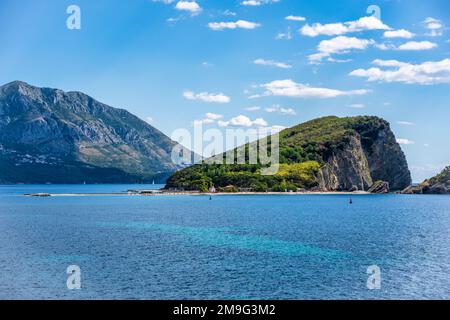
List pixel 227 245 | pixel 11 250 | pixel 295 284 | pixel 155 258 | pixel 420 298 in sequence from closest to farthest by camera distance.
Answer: pixel 420 298, pixel 295 284, pixel 155 258, pixel 11 250, pixel 227 245

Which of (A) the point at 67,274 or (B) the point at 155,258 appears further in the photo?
(B) the point at 155,258

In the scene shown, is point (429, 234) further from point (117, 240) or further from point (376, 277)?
point (117, 240)

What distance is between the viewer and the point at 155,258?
7388cm

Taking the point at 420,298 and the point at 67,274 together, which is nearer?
the point at 420,298

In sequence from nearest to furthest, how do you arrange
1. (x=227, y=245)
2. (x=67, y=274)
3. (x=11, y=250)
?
(x=67, y=274), (x=11, y=250), (x=227, y=245)
